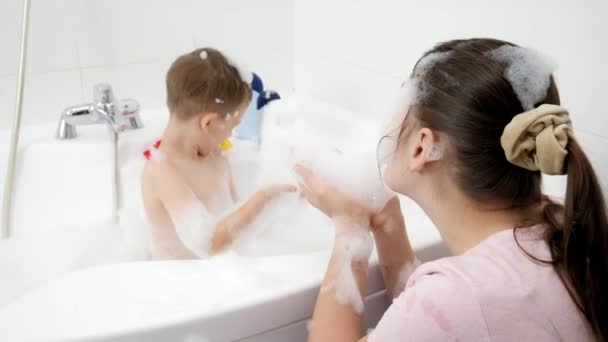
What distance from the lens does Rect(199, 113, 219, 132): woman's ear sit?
112 cm

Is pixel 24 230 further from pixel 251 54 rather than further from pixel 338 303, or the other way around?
pixel 338 303

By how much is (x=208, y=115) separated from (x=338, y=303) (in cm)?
55

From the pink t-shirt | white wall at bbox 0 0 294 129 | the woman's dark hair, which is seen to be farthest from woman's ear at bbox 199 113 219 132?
the pink t-shirt

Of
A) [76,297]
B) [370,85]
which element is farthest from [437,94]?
[370,85]

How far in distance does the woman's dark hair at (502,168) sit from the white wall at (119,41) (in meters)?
0.83

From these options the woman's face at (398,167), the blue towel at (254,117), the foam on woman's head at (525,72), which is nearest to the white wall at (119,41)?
the blue towel at (254,117)

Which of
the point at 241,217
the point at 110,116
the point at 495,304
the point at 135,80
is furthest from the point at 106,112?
the point at 495,304

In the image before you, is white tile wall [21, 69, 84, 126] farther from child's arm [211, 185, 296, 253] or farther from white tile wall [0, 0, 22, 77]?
child's arm [211, 185, 296, 253]

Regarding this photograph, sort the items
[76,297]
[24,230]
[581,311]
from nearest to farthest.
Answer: [581,311] < [76,297] < [24,230]

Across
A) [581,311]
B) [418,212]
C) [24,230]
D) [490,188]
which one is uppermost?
[490,188]

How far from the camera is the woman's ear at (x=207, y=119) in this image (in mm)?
1122

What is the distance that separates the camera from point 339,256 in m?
0.82

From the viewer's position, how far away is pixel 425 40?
1.18m

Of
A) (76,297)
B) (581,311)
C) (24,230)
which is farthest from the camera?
(24,230)
